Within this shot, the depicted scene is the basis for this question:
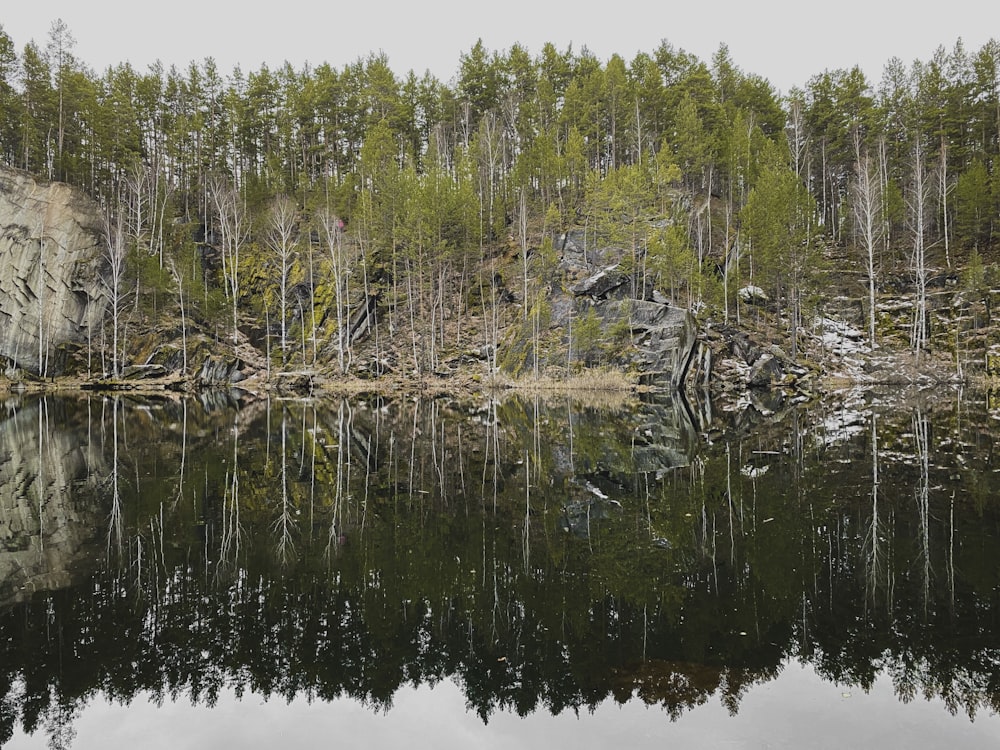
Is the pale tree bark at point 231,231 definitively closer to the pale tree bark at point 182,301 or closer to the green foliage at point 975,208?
the pale tree bark at point 182,301

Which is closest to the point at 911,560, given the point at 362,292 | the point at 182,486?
the point at 182,486

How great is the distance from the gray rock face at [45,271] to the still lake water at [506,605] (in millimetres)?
44074

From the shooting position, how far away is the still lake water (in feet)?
15.6

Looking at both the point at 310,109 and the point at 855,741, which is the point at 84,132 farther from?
the point at 855,741

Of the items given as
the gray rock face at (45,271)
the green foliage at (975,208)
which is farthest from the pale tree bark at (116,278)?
the green foliage at (975,208)

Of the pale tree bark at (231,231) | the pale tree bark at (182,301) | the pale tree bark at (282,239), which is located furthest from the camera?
the pale tree bark at (231,231)

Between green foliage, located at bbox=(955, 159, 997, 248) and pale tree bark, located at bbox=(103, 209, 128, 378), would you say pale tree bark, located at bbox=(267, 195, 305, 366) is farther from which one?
green foliage, located at bbox=(955, 159, 997, 248)

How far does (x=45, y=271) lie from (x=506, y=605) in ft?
198

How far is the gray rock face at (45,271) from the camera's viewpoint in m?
48.9

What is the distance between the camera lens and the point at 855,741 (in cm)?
436

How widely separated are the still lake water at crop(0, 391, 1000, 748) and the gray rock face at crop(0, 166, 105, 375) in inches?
1735

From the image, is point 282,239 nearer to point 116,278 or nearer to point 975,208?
point 116,278

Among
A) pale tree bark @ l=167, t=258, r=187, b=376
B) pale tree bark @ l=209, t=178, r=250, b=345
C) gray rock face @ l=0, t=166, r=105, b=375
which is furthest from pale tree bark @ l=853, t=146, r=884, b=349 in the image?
gray rock face @ l=0, t=166, r=105, b=375

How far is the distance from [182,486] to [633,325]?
35963mm
